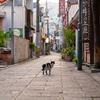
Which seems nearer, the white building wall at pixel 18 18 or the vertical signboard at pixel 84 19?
the vertical signboard at pixel 84 19

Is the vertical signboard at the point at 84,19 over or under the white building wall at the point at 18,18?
under

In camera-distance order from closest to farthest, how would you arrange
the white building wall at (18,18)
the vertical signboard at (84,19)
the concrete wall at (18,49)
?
the vertical signboard at (84,19) < the concrete wall at (18,49) < the white building wall at (18,18)

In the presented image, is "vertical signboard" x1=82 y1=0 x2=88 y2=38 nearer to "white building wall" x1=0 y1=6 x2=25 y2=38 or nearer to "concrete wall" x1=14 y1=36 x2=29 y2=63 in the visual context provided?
"concrete wall" x1=14 y1=36 x2=29 y2=63

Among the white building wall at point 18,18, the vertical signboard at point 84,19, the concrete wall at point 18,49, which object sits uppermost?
the white building wall at point 18,18

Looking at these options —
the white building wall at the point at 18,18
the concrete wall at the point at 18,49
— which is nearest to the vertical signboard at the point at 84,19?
the concrete wall at the point at 18,49

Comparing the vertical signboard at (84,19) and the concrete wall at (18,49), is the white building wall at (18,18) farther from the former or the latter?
the vertical signboard at (84,19)

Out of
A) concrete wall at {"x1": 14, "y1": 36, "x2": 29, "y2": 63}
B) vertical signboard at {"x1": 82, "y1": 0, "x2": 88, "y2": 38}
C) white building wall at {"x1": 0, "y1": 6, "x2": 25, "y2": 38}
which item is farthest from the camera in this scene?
white building wall at {"x1": 0, "y1": 6, "x2": 25, "y2": 38}

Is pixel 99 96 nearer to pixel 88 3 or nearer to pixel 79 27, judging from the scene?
pixel 79 27

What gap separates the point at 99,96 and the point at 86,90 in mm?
675

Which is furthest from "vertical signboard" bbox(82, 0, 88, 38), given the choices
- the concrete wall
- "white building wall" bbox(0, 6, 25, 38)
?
"white building wall" bbox(0, 6, 25, 38)

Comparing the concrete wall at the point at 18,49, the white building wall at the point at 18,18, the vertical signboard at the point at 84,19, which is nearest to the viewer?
the vertical signboard at the point at 84,19

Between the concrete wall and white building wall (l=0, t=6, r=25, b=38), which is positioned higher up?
white building wall (l=0, t=6, r=25, b=38)

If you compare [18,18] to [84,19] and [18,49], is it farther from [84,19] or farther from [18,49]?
[84,19]

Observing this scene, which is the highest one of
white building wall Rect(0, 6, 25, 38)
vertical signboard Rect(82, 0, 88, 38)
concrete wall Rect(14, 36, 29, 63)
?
white building wall Rect(0, 6, 25, 38)
